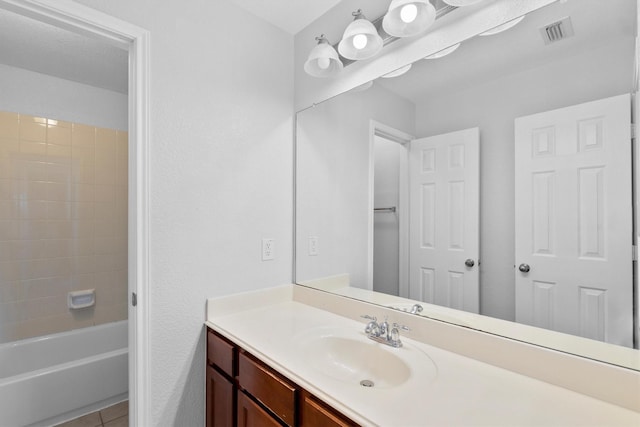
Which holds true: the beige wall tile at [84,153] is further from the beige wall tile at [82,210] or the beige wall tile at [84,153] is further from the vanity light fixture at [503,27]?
the vanity light fixture at [503,27]

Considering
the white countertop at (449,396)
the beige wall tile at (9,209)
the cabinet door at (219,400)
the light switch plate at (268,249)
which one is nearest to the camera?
the white countertop at (449,396)

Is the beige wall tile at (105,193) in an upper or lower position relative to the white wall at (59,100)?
lower

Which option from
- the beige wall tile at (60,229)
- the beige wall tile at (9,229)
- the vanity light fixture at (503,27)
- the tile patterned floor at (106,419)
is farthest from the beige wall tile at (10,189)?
the vanity light fixture at (503,27)

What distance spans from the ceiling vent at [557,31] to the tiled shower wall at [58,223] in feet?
9.67

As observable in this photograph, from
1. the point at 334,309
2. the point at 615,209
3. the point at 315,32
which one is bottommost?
the point at 334,309

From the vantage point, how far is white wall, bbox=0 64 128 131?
7.10 ft

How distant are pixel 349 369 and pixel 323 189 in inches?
37.2

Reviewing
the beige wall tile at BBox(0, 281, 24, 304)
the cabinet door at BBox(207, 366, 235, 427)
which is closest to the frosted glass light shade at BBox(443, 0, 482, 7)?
the cabinet door at BBox(207, 366, 235, 427)

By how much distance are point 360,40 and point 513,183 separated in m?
0.91

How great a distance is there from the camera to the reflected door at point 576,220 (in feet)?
2.80

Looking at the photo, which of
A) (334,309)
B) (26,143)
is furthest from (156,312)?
(26,143)

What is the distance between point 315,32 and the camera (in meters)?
1.70

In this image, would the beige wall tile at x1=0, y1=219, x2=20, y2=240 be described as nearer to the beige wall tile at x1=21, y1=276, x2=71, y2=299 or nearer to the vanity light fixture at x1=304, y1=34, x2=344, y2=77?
the beige wall tile at x1=21, y1=276, x2=71, y2=299

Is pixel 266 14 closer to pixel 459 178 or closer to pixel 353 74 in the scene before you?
pixel 353 74
